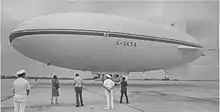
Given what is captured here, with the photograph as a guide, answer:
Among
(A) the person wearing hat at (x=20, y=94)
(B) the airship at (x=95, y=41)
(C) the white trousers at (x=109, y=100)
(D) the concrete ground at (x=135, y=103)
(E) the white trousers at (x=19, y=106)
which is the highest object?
(B) the airship at (x=95, y=41)

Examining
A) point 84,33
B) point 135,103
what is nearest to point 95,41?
point 84,33

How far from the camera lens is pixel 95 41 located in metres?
21.7

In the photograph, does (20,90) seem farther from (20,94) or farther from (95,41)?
(95,41)

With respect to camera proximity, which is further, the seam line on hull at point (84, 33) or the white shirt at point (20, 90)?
the seam line on hull at point (84, 33)

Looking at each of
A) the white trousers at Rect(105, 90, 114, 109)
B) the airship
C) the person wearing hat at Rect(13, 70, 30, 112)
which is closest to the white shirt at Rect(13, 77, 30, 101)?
the person wearing hat at Rect(13, 70, 30, 112)

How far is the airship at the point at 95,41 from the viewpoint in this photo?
21.2 m

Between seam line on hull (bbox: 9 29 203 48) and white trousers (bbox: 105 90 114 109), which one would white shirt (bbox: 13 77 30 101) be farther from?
seam line on hull (bbox: 9 29 203 48)

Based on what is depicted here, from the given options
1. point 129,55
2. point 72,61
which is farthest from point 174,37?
point 72,61

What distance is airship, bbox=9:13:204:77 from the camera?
21156 mm

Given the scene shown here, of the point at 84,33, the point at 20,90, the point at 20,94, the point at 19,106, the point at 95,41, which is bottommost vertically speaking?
the point at 19,106

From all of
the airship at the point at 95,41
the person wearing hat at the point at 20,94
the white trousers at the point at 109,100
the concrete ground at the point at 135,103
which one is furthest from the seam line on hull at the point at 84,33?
the person wearing hat at the point at 20,94

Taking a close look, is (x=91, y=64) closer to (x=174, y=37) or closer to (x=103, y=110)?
(x=174, y=37)

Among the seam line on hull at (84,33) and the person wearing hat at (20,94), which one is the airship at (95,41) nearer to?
the seam line on hull at (84,33)

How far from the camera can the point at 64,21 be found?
21250 mm
